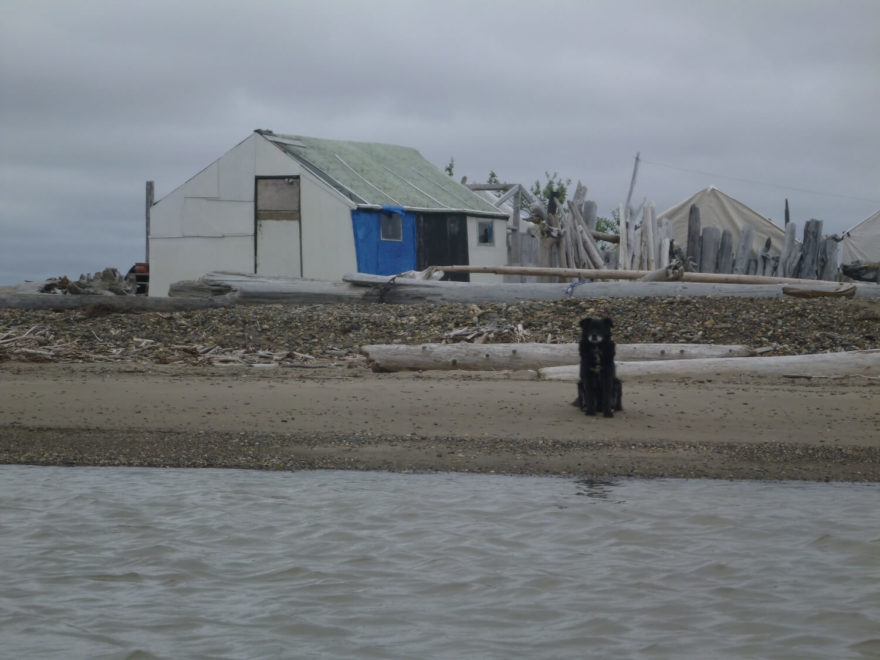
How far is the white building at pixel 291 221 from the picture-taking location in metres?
26.8

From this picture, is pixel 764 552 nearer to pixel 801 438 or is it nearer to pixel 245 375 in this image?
pixel 801 438

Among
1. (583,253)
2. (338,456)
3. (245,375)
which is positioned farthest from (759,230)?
(338,456)

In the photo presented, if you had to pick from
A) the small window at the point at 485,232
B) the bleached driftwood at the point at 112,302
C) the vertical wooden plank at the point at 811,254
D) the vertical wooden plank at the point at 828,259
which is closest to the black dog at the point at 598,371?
the bleached driftwood at the point at 112,302

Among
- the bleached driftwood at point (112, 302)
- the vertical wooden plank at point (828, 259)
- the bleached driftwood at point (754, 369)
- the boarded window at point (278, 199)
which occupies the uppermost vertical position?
the boarded window at point (278, 199)

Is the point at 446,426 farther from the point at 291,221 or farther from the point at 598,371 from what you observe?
the point at 291,221

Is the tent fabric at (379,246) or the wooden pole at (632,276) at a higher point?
the tent fabric at (379,246)

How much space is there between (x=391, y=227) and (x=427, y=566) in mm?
21674

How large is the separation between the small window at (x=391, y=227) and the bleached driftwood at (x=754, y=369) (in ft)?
52.2

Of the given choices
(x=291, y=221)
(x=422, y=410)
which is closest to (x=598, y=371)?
(x=422, y=410)

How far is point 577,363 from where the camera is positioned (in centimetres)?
1202

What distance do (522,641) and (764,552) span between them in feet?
6.93

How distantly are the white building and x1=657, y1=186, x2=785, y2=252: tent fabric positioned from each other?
5.85 meters

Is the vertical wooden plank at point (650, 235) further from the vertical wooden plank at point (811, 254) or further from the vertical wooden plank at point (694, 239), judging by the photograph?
the vertical wooden plank at point (811, 254)

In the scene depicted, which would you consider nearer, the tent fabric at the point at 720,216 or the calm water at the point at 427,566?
the calm water at the point at 427,566
